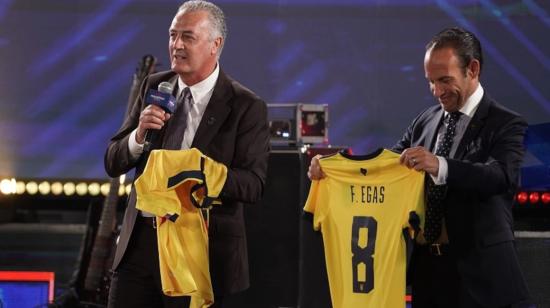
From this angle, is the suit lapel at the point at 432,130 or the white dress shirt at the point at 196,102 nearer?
the white dress shirt at the point at 196,102

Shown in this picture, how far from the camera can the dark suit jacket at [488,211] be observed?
2.68 meters

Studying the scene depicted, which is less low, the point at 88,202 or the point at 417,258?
the point at 88,202

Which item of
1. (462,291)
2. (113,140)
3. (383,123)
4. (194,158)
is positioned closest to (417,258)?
(462,291)

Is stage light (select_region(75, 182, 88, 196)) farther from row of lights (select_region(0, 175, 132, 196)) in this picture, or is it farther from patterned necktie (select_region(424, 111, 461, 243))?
patterned necktie (select_region(424, 111, 461, 243))

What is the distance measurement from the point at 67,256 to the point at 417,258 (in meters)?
5.02

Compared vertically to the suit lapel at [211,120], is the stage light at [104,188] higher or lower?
higher

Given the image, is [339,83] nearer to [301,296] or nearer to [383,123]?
[383,123]

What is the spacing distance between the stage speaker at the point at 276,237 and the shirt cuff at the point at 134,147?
1.55m

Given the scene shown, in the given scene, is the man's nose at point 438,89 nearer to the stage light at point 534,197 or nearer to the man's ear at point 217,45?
the man's ear at point 217,45

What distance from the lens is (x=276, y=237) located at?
417 cm

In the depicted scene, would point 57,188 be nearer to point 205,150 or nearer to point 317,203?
point 317,203

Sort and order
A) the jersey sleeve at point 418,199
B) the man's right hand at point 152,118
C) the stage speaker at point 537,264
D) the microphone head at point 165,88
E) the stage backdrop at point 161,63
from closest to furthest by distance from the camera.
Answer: the man's right hand at point 152,118 < the microphone head at point 165,88 < the jersey sleeve at point 418,199 < the stage speaker at point 537,264 < the stage backdrop at point 161,63

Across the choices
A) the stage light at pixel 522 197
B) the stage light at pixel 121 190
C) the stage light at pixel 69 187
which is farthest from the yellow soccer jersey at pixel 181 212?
the stage light at pixel 69 187

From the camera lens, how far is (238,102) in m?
2.76
